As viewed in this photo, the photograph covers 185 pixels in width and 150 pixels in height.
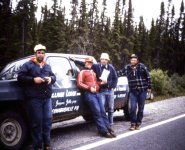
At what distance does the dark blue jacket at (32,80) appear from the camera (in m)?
6.05

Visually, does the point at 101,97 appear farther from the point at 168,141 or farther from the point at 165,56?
the point at 165,56

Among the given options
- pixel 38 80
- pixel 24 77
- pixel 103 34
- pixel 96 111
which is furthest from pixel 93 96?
pixel 103 34

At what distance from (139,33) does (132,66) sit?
71.8 metres

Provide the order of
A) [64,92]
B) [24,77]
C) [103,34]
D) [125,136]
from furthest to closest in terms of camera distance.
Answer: [103,34] < [125,136] < [64,92] < [24,77]

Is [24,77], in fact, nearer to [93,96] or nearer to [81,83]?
[81,83]

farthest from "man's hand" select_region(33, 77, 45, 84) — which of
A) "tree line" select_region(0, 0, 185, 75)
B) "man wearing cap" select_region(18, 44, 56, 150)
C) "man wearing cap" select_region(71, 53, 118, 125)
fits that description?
"tree line" select_region(0, 0, 185, 75)

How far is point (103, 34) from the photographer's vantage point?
6400 centimetres

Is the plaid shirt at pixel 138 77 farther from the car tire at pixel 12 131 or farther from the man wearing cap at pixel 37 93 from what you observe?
the car tire at pixel 12 131

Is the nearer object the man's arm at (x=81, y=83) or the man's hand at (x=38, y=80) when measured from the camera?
the man's hand at (x=38, y=80)

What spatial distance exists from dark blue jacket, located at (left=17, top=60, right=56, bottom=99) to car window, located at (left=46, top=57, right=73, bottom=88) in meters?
1.04

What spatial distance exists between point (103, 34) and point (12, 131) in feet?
192

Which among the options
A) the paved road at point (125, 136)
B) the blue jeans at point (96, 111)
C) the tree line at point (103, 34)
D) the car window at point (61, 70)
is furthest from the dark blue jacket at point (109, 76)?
the tree line at point (103, 34)

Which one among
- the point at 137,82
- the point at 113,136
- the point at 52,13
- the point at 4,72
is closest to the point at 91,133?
the point at 113,136

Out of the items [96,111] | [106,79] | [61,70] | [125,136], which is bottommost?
[125,136]
